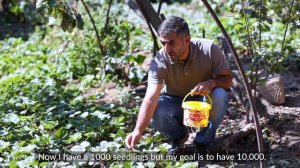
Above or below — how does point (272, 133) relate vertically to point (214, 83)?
below

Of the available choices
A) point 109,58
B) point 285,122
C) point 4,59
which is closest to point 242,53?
point 109,58

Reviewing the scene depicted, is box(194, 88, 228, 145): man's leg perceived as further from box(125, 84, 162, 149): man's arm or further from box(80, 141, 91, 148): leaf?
box(80, 141, 91, 148): leaf

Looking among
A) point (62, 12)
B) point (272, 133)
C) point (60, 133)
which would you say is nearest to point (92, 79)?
point (60, 133)

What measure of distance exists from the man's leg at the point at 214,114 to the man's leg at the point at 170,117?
0.60 ft

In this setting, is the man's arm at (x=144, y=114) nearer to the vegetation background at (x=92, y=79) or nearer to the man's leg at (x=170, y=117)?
the vegetation background at (x=92, y=79)

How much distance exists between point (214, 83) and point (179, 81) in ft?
0.94

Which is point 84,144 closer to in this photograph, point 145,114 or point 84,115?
point 145,114

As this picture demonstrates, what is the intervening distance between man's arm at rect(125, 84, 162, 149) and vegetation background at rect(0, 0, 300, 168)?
0.18 m

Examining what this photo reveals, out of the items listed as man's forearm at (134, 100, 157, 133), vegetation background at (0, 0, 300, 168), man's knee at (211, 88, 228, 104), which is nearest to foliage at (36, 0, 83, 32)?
vegetation background at (0, 0, 300, 168)

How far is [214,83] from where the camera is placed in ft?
12.1

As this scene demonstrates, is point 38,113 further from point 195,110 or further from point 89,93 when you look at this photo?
point 195,110

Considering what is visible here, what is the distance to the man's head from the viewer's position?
3.46m

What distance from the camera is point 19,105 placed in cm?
504

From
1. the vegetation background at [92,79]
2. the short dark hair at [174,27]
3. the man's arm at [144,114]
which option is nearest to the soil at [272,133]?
the vegetation background at [92,79]
